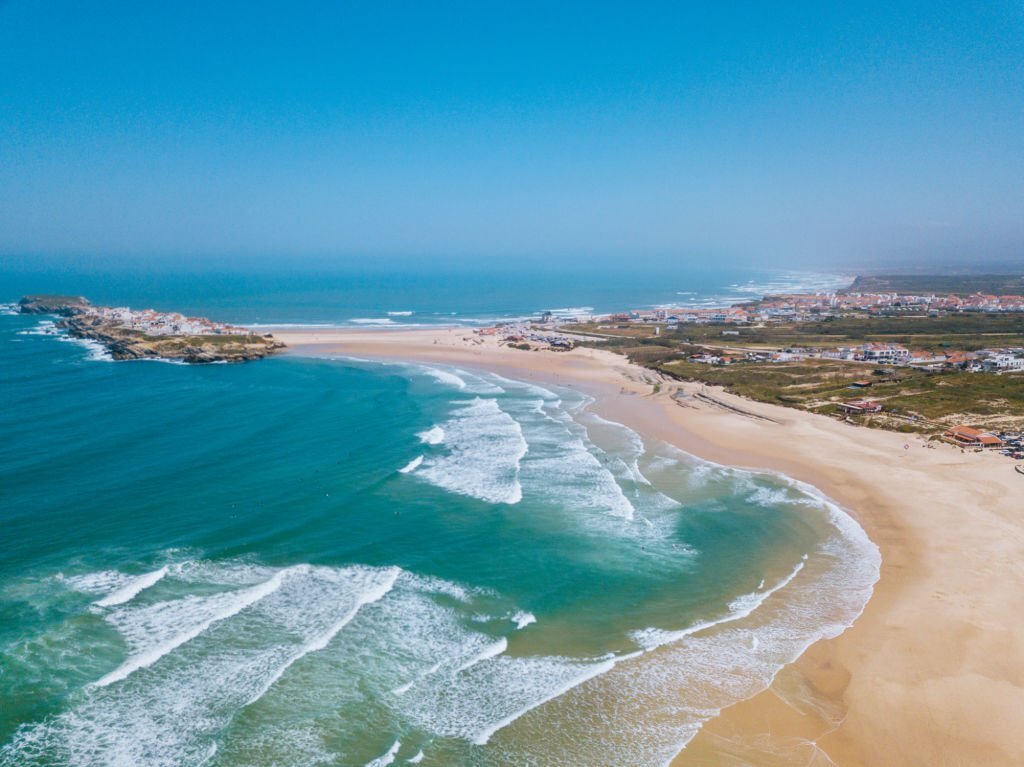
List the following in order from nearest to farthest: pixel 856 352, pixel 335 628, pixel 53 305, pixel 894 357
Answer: pixel 335 628, pixel 894 357, pixel 856 352, pixel 53 305

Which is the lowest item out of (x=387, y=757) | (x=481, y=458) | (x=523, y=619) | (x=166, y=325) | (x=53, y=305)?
(x=387, y=757)

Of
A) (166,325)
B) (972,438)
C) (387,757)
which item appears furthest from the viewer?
(166,325)

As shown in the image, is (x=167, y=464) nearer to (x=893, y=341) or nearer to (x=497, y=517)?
(x=497, y=517)

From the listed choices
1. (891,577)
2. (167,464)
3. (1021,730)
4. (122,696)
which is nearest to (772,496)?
(891,577)

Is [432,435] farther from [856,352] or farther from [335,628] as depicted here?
[856,352]

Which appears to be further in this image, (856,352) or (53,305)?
(53,305)

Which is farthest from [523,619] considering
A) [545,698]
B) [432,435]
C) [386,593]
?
[432,435]

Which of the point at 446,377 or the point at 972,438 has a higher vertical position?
the point at 446,377

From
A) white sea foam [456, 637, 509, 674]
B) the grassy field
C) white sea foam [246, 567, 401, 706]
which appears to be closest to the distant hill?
the grassy field
